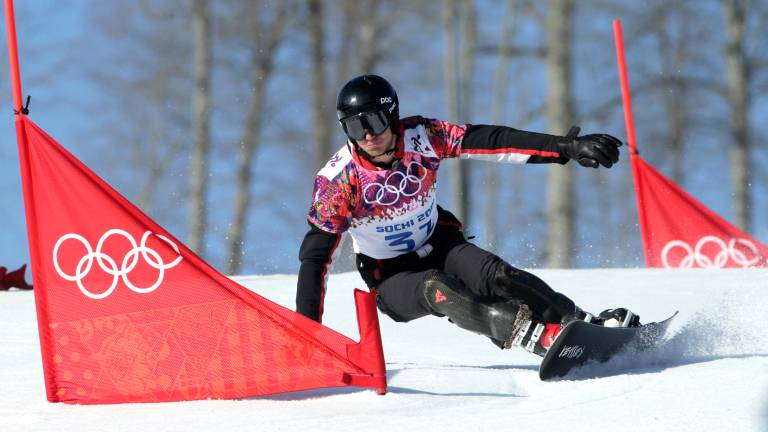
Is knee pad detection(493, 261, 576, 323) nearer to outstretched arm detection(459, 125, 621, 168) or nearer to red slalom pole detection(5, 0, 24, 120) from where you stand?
outstretched arm detection(459, 125, 621, 168)

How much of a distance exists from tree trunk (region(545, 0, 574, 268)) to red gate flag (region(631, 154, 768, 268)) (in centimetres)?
225

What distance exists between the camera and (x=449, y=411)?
2.32m

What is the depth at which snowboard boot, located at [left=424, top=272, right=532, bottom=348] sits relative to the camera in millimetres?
2828

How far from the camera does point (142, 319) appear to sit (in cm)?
278

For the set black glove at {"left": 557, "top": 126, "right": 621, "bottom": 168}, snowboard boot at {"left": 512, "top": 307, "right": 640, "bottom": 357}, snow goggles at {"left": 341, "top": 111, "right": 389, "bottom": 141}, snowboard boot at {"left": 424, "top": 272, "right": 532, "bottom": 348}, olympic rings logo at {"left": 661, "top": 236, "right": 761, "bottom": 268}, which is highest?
snow goggles at {"left": 341, "top": 111, "right": 389, "bottom": 141}

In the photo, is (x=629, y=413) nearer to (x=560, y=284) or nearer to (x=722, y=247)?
(x=560, y=284)

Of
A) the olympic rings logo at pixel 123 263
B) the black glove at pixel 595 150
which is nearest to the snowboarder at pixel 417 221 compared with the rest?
the black glove at pixel 595 150

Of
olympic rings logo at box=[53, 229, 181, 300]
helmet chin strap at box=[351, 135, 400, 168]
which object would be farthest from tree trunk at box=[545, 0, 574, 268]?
olympic rings logo at box=[53, 229, 181, 300]

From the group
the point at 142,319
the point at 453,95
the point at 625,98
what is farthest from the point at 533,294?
the point at 453,95

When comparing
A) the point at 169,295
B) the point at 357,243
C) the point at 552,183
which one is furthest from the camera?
the point at 552,183

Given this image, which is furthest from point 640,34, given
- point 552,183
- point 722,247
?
point 722,247

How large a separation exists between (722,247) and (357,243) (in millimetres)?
4980

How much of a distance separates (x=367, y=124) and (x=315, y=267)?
689mm

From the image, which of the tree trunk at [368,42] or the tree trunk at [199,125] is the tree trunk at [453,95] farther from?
the tree trunk at [199,125]
